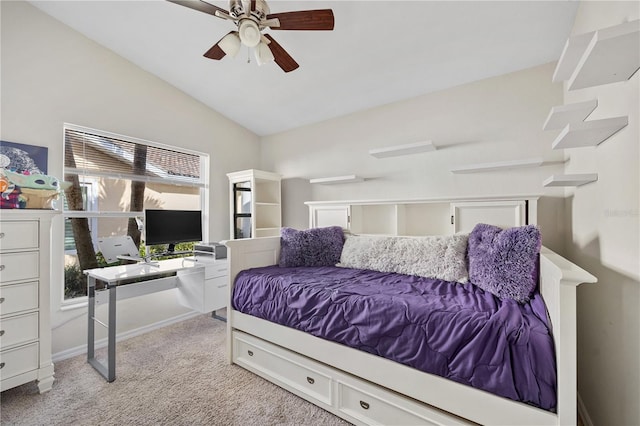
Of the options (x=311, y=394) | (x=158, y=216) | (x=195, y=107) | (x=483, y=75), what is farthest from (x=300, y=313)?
(x=195, y=107)

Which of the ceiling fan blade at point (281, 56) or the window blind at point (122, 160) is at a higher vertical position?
the ceiling fan blade at point (281, 56)

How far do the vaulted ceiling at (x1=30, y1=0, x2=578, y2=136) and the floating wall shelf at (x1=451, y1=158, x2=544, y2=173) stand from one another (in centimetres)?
78

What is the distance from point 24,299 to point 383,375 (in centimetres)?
225

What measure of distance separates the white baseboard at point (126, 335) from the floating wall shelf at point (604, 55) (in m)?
3.60

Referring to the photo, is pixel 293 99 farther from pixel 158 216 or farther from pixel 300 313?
pixel 300 313

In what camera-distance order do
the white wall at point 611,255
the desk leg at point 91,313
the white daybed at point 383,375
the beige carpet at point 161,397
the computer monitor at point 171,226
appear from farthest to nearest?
the computer monitor at point 171,226
the desk leg at point 91,313
the beige carpet at point 161,397
the white wall at point 611,255
the white daybed at point 383,375

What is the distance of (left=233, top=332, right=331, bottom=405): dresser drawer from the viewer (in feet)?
5.40

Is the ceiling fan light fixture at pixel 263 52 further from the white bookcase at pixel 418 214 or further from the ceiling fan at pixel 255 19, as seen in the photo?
the white bookcase at pixel 418 214

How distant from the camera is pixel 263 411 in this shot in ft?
5.32

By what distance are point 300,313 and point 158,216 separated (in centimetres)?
175

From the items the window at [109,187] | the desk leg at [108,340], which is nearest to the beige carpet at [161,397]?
the desk leg at [108,340]

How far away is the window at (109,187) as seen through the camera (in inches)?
97.5

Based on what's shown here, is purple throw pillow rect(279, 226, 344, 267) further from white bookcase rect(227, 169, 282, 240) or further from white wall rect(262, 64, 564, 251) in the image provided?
white bookcase rect(227, 169, 282, 240)

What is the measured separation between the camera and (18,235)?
1759 mm
